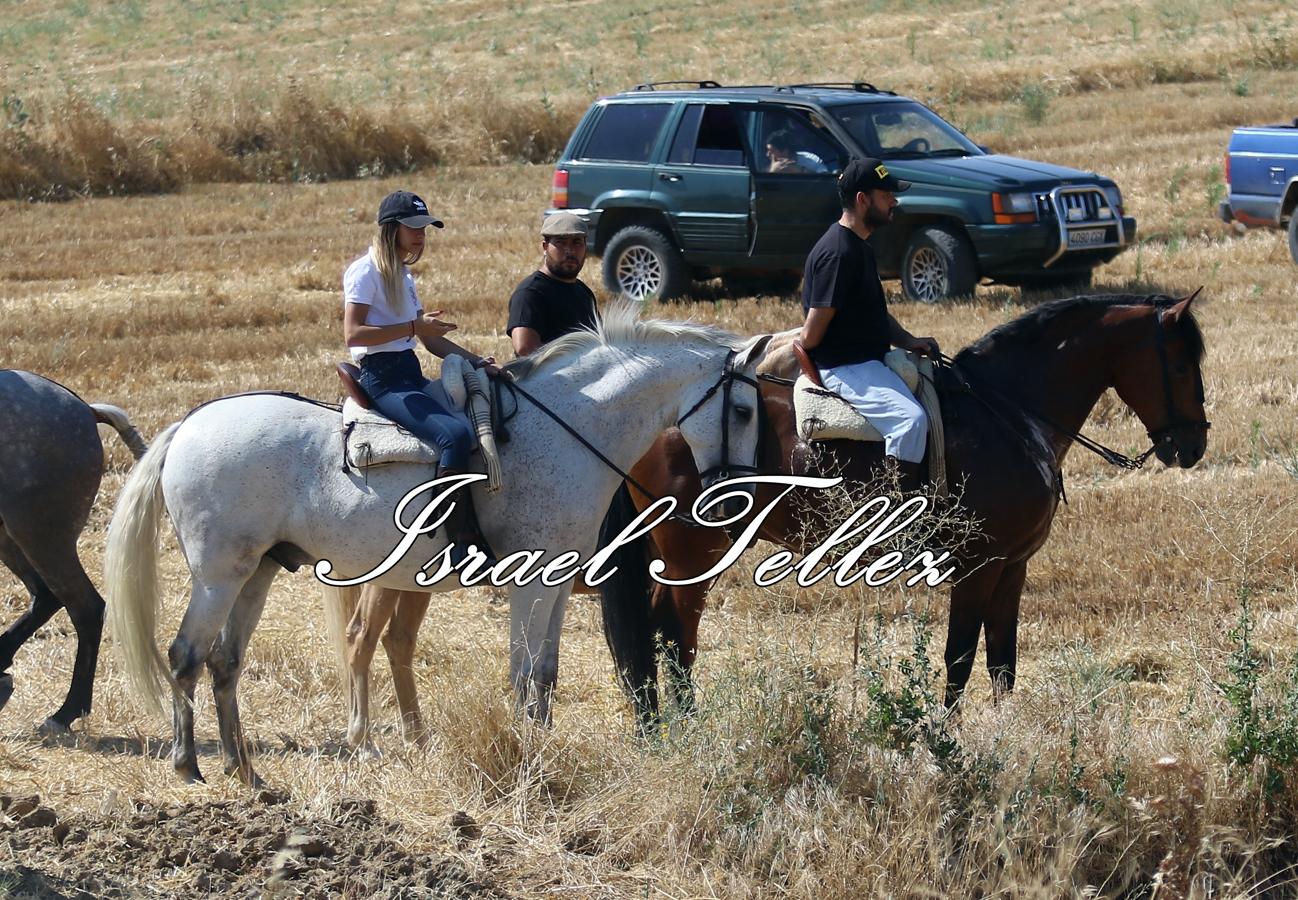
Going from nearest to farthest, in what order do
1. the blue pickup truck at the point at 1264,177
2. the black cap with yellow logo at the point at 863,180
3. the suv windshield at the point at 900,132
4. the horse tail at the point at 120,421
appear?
the black cap with yellow logo at the point at 863,180 → the horse tail at the point at 120,421 → the suv windshield at the point at 900,132 → the blue pickup truck at the point at 1264,177

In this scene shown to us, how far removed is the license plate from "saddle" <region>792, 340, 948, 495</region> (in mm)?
9434

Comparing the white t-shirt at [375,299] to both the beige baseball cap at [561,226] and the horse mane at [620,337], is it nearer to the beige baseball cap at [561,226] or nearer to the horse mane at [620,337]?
the horse mane at [620,337]

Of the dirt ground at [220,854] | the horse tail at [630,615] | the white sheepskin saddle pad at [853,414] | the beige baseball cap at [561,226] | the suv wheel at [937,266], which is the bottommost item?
the dirt ground at [220,854]

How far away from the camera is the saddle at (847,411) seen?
273 inches

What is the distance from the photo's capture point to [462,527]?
6.36 metres

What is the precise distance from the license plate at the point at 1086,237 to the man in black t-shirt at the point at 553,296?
9.57 metres

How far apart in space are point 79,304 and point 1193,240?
12.5 m

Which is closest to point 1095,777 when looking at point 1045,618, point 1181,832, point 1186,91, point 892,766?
point 1181,832

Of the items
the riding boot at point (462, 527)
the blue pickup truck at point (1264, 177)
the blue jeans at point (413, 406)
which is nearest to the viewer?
the blue jeans at point (413, 406)

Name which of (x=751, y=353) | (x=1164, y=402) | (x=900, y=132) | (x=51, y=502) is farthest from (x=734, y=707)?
(x=900, y=132)

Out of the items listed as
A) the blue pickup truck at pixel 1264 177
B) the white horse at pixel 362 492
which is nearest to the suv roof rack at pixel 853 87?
the blue pickup truck at pixel 1264 177

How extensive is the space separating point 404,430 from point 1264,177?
44.4ft

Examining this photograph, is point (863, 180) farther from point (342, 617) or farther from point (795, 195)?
point (795, 195)

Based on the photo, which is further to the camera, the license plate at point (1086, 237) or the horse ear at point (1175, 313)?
the license plate at point (1086, 237)
